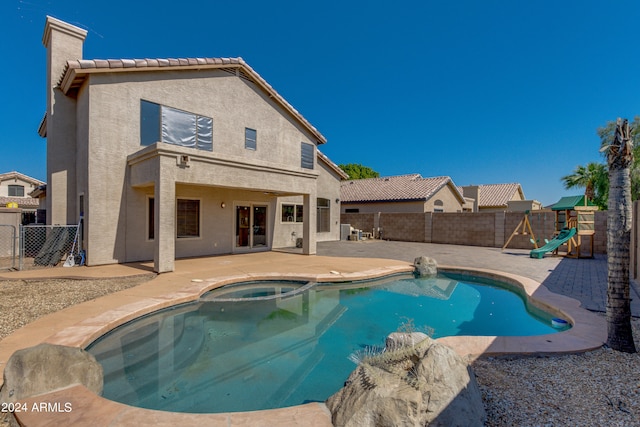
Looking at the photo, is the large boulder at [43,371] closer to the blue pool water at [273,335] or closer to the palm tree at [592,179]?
the blue pool water at [273,335]

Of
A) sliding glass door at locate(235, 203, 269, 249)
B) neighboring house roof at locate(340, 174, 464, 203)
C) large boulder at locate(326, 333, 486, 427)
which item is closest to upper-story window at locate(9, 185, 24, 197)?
sliding glass door at locate(235, 203, 269, 249)

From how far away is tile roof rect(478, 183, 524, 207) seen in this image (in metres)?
34.1

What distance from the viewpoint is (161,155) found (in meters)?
9.20

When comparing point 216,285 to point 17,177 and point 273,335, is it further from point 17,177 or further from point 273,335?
point 17,177

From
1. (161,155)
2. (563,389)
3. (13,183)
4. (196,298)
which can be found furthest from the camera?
(13,183)

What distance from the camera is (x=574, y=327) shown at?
513 centimetres

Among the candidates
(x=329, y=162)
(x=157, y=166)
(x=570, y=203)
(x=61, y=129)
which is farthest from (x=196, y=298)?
(x=570, y=203)

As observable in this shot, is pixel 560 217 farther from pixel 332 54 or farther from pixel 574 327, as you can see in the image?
pixel 332 54

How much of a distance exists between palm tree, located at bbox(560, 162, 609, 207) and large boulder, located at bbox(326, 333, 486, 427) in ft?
91.4

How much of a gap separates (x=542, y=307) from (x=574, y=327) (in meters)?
1.81

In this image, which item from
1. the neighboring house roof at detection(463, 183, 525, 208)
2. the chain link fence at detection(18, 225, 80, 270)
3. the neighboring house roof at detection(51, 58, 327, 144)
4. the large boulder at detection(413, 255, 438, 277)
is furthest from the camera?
the neighboring house roof at detection(463, 183, 525, 208)

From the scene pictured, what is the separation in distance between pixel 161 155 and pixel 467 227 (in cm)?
1778

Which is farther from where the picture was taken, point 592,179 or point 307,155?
point 592,179

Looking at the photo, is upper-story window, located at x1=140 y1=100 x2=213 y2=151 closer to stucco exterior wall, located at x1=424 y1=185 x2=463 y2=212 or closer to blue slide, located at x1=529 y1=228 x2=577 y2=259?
blue slide, located at x1=529 y1=228 x2=577 y2=259
